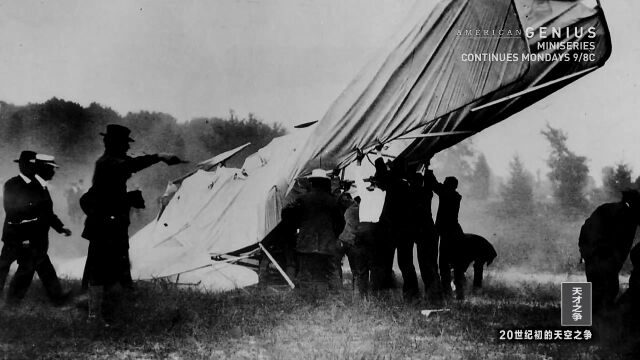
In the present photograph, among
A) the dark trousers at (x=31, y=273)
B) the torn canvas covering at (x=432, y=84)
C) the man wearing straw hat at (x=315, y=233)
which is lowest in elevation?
the dark trousers at (x=31, y=273)

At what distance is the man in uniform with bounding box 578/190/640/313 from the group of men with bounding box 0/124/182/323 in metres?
3.96

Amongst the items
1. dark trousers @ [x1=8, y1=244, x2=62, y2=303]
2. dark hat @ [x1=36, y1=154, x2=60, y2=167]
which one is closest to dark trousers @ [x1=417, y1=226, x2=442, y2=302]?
dark trousers @ [x1=8, y1=244, x2=62, y2=303]

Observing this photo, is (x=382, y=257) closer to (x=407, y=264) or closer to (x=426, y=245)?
(x=407, y=264)

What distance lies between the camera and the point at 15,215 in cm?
534

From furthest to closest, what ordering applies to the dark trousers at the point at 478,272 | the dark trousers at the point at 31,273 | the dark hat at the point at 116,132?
the dark trousers at the point at 478,272 < the dark trousers at the point at 31,273 < the dark hat at the point at 116,132

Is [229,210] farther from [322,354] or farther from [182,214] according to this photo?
[322,354]

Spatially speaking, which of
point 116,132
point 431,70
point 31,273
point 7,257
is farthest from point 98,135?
point 431,70

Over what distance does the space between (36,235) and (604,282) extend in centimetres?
570

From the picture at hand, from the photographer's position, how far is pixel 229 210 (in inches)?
288

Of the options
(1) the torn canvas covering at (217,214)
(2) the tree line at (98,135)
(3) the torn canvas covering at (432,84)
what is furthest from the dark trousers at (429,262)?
(2) the tree line at (98,135)

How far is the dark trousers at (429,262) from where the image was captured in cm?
551

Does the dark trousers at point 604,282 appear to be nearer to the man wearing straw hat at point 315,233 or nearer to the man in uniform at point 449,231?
the man in uniform at point 449,231

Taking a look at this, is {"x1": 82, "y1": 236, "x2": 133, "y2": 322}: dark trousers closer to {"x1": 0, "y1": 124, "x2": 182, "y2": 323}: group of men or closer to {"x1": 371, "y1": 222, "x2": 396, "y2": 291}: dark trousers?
{"x1": 0, "y1": 124, "x2": 182, "y2": 323}: group of men

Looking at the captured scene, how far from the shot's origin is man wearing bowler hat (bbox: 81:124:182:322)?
14.9 ft
